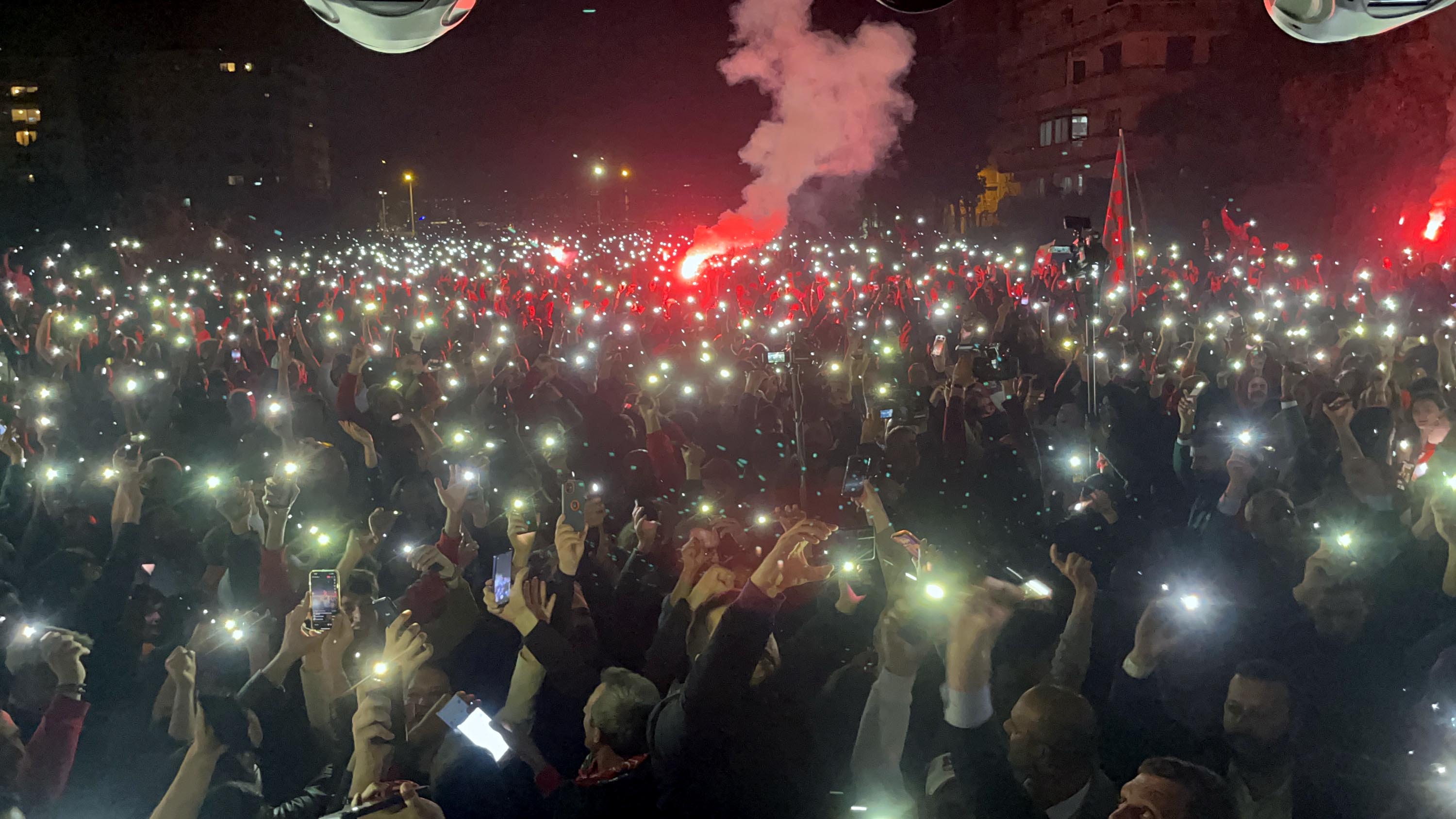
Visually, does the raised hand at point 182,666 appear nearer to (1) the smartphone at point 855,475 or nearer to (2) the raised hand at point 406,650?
(2) the raised hand at point 406,650

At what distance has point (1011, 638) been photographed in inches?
178

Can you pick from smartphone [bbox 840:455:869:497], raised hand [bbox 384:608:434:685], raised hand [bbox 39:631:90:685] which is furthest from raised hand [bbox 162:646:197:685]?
smartphone [bbox 840:455:869:497]

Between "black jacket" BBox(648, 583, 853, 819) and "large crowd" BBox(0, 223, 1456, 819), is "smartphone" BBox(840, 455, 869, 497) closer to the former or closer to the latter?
"large crowd" BBox(0, 223, 1456, 819)

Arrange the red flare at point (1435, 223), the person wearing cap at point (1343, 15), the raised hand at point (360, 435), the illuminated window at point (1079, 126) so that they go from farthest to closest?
the illuminated window at point (1079, 126) → the red flare at point (1435, 223) → the raised hand at point (360, 435) → the person wearing cap at point (1343, 15)

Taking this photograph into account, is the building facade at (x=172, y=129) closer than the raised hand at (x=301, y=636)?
No

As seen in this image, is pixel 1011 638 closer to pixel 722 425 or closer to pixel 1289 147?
pixel 722 425

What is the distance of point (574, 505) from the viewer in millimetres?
6336

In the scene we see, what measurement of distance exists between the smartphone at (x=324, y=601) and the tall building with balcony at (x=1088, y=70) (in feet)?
159

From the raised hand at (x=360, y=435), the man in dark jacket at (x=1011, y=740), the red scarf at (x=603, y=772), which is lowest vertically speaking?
the red scarf at (x=603, y=772)

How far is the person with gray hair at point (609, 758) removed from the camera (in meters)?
3.71

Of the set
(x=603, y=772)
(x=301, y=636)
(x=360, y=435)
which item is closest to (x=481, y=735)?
(x=603, y=772)

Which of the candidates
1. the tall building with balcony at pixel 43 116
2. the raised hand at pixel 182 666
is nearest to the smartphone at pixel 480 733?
the raised hand at pixel 182 666

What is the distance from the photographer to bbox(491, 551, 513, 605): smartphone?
4.61 metres

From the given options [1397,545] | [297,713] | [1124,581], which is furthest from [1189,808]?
[297,713]
